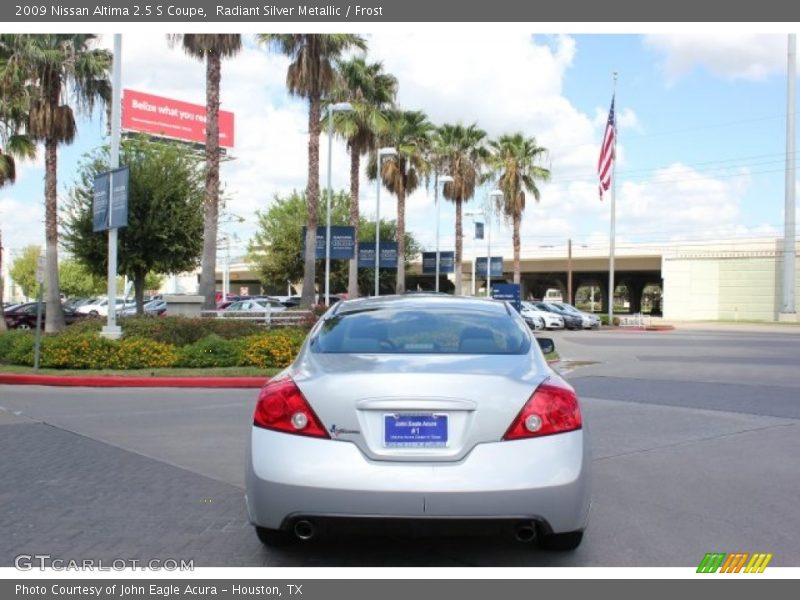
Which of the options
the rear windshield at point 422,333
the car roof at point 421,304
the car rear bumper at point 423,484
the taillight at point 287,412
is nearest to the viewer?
the car rear bumper at point 423,484

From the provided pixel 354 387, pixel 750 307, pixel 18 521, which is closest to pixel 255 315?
pixel 18 521

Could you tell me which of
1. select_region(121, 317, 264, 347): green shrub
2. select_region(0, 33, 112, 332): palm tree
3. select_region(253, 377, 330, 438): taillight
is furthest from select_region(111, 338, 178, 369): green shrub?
select_region(253, 377, 330, 438): taillight

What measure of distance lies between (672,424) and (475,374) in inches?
262

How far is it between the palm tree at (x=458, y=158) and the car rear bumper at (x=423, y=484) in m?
41.2

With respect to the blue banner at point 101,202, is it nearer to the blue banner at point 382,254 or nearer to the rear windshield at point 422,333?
the rear windshield at point 422,333

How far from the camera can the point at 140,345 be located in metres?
16.8

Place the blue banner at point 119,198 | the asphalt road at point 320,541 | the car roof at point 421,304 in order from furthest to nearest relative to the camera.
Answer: the blue banner at point 119,198 → the car roof at point 421,304 → the asphalt road at point 320,541

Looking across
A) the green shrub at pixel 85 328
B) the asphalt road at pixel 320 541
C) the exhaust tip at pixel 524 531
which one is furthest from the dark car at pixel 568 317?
the exhaust tip at pixel 524 531

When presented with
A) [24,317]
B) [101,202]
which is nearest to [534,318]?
[24,317]

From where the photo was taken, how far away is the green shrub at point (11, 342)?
17759 mm

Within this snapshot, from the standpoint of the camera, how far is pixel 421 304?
587cm

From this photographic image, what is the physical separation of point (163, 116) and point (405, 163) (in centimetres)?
5610

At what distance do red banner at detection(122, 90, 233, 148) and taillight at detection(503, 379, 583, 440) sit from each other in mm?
85961

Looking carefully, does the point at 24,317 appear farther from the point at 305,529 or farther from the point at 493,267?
the point at 305,529
